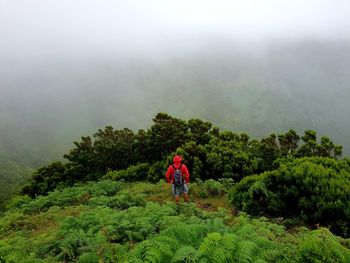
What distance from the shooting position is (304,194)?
14828mm

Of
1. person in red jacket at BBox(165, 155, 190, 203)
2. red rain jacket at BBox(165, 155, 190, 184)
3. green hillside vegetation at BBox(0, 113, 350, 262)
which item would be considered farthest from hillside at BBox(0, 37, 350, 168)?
A: red rain jacket at BBox(165, 155, 190, 184)

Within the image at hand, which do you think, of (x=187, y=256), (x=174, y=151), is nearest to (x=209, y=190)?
(x=174, y=151)

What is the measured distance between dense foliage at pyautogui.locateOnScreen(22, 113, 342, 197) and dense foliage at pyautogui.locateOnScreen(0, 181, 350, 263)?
9310 mm

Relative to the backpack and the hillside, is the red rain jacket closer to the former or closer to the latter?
the backpack

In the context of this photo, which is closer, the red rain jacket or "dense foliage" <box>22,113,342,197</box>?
the red rain jacket

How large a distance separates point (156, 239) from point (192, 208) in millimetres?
6857

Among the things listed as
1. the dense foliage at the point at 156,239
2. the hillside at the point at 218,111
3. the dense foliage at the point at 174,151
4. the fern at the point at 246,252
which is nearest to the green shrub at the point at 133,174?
the dense foliage at the point at 174,151

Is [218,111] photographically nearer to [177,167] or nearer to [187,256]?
[177,167]

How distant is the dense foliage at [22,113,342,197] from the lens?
25641mm

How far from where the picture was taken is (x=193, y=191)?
770 inches

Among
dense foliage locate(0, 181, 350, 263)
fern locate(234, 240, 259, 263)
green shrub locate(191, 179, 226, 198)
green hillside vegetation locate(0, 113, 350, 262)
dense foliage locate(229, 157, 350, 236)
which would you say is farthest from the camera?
green shrub locate(191, 179, 226, 198)

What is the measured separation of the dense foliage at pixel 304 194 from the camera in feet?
45.2

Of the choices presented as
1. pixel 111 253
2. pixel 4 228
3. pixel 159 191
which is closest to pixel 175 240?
pixel 111 253

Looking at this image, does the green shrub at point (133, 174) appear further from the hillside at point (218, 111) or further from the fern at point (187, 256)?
the hillside at point (218, 111)
